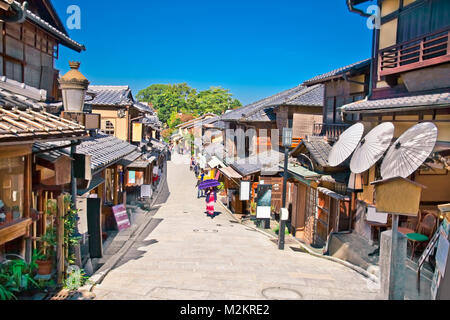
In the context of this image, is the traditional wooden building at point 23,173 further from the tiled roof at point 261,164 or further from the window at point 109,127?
the window at point 109,127

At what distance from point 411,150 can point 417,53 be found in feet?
17.1

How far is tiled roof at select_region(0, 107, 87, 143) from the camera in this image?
565 centimetres

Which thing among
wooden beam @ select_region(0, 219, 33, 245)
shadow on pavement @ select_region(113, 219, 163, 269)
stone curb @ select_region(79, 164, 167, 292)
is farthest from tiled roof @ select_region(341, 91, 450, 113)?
wooden beam @ select_region(0, 219, 33, 245)

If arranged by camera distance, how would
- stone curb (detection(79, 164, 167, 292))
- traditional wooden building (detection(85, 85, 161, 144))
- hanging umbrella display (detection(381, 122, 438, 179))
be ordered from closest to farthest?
hanging umbrella display (detection(381, 122, 438, 179)) < stone curb (detection(79, 164, 167, 292)) < traditional wooden building (detection(85, 85, 161, 144))

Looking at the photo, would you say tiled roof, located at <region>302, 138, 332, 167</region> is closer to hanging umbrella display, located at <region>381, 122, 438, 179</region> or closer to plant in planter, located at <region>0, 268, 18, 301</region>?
hanging umbrella display, located at <region>381, 122, 438, 179</region>

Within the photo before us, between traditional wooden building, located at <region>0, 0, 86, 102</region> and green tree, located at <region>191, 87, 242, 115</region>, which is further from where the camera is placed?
green tree, located at <region>191, 87, 242, 115</region>

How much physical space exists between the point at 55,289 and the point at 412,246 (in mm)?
9468

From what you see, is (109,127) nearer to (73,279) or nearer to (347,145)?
(347,145)

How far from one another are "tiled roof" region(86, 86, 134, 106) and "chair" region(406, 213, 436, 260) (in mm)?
20137

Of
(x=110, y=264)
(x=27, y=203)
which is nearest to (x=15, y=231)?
(x=27, y=203)

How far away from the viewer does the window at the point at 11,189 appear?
707 centimetres

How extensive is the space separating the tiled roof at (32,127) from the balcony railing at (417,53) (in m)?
9.84

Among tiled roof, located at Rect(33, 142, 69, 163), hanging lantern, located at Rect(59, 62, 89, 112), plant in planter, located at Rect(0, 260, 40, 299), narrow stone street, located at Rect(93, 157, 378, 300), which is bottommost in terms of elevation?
narrow stone street, located at Rect(93, 157, 378, 300)

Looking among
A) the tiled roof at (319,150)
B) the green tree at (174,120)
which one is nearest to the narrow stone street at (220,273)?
the tiled roof at (319,150)
